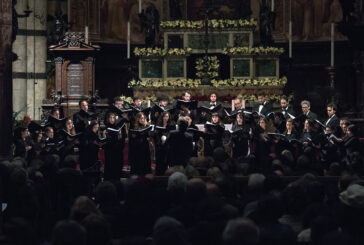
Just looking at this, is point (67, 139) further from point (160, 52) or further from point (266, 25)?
point (266, 25)

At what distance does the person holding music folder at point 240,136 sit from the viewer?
47.2ft

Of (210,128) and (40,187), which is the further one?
(210,128)

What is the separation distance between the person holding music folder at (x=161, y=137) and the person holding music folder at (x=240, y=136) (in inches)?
47.9

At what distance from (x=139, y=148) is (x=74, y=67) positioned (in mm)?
5335

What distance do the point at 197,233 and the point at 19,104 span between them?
1568cm

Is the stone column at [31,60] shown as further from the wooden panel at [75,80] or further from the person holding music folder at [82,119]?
the person holding music folder at [82,119]

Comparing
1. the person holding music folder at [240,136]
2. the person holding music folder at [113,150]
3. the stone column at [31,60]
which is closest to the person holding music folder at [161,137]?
the person holding music folder at [113,150]

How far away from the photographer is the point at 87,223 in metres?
5.84

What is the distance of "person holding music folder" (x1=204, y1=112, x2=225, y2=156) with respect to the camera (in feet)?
46.6

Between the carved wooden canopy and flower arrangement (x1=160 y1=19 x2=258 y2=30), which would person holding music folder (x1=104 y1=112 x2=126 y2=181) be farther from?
flower arrangement (x1=160 y1=19 x2=258 y2=30)

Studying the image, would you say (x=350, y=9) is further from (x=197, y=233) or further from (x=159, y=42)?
(x=159, y=42)

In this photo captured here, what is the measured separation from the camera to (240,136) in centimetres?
1445

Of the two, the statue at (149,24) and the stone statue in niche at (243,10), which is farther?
the stone statue in niche at (243,10)

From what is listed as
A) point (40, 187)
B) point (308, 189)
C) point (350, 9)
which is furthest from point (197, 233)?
point (350, 9)
